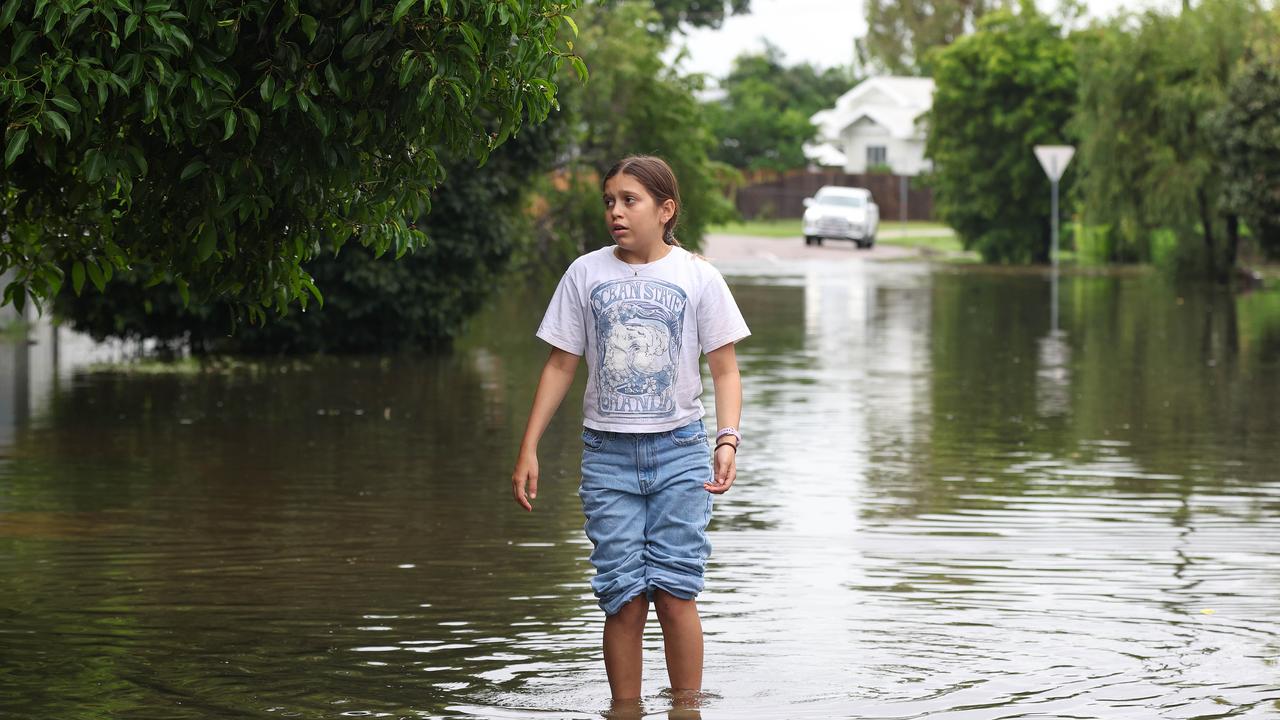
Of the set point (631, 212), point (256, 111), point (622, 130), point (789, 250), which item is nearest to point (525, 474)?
point (631, 212)

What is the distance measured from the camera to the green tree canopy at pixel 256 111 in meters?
4.98

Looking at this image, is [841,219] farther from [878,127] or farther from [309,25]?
[878,127]

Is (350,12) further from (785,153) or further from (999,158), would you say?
(785,153)

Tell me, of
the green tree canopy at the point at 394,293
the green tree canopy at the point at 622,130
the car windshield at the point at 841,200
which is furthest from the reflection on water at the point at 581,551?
the car windshield at the point at 841,200

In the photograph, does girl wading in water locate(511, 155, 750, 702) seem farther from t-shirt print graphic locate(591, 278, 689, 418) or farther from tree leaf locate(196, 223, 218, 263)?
tree leaf locate(196, 223, 218, 263)

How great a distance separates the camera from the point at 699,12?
5447 cm

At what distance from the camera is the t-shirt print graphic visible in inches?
211

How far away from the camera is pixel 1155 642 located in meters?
6.30

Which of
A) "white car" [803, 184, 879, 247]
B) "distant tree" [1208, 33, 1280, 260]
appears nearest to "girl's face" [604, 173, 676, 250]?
"distant tree" [1208, 33, 1280, 260]

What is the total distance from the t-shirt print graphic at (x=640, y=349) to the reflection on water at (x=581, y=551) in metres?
0.85

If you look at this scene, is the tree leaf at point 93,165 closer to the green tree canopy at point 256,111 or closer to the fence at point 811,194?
the green tree canopy at point 256,111

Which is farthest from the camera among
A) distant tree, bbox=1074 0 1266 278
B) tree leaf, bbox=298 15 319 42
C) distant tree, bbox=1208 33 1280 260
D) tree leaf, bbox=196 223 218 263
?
distant tree, bbox=1074 0 1266 278

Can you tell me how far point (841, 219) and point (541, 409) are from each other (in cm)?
4669

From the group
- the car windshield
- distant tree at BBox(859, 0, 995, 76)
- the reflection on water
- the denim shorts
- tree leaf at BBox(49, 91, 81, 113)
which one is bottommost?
the reflection on water
